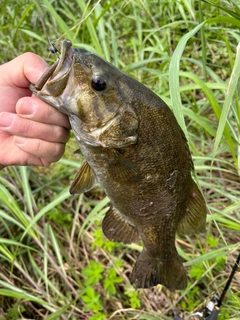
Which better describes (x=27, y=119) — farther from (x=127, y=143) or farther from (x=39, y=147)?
(x=127, y=143)

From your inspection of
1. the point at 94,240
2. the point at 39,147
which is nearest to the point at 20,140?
the point at 39,147

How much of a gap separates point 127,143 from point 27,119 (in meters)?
0.37

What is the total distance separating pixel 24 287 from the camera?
6.88 feet

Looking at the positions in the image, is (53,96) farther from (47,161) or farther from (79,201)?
(79,201)

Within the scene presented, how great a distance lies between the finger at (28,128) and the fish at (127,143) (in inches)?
6.0

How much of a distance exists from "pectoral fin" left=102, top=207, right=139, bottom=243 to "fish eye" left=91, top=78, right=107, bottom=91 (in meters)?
0.56

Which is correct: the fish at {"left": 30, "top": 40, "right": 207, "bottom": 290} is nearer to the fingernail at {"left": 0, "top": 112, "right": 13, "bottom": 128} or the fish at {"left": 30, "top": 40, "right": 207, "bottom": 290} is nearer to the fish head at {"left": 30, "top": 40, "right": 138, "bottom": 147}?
the fish head at {"left": 30, "top": 40, "right": 138, "bottom": 147}

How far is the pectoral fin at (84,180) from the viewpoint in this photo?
1279 millimetres

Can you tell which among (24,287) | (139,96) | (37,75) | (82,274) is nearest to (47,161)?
(37,75)

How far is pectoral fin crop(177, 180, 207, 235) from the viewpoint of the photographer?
1299mm

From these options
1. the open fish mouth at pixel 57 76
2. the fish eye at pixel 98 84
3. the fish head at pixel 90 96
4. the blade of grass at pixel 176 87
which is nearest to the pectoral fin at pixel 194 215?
the blade of grass at pixel 176 87

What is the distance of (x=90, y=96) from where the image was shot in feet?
3.56

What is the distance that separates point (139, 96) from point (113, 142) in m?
0.17

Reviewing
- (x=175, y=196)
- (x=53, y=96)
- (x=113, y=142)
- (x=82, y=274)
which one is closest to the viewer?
(x=53, y=96)
